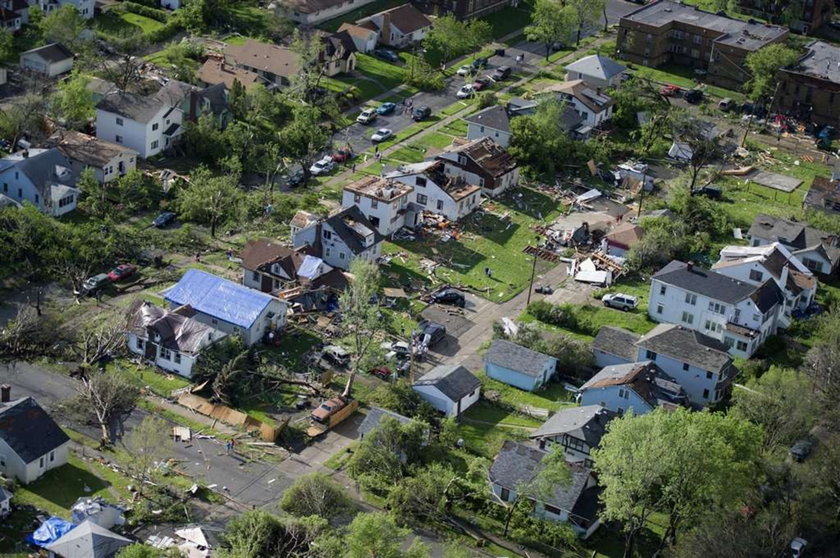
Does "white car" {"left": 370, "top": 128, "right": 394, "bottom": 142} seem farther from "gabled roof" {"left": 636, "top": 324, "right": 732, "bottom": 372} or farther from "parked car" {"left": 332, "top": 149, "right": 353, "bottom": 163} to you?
"gabled roof" {"left": 636, "top": 324, "right": 732, "bottom": 372}

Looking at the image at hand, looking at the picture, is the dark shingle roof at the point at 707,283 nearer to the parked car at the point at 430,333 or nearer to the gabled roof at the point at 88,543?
the parked car at the point at 430,333

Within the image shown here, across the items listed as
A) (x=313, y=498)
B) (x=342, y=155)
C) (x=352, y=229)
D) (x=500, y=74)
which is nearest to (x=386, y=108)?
(x=342, y=155)

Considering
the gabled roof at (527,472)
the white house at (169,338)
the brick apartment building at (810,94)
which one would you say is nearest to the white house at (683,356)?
A: the gabled roof at (527,472)

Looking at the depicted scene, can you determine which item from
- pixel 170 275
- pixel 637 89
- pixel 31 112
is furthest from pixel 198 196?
pixel 637 89

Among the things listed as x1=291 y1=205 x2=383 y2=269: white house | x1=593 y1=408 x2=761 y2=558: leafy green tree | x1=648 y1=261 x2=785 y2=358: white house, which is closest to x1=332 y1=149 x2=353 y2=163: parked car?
x1=291 y1=205 x2=383 y2=269: white house

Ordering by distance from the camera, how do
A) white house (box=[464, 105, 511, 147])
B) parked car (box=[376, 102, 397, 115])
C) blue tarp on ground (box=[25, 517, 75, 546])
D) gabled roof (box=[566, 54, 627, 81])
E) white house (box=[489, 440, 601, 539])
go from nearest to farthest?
blue tarp on ground (box=[25, 517, 75, 546]) < white house (box=[489, 440, 601, 539]) < white house (box=[464, 105, 511, 147]) < parked car (box=[376, 102, 397, 115]) < gabled roof (box=[566, 54, 627, 81])
